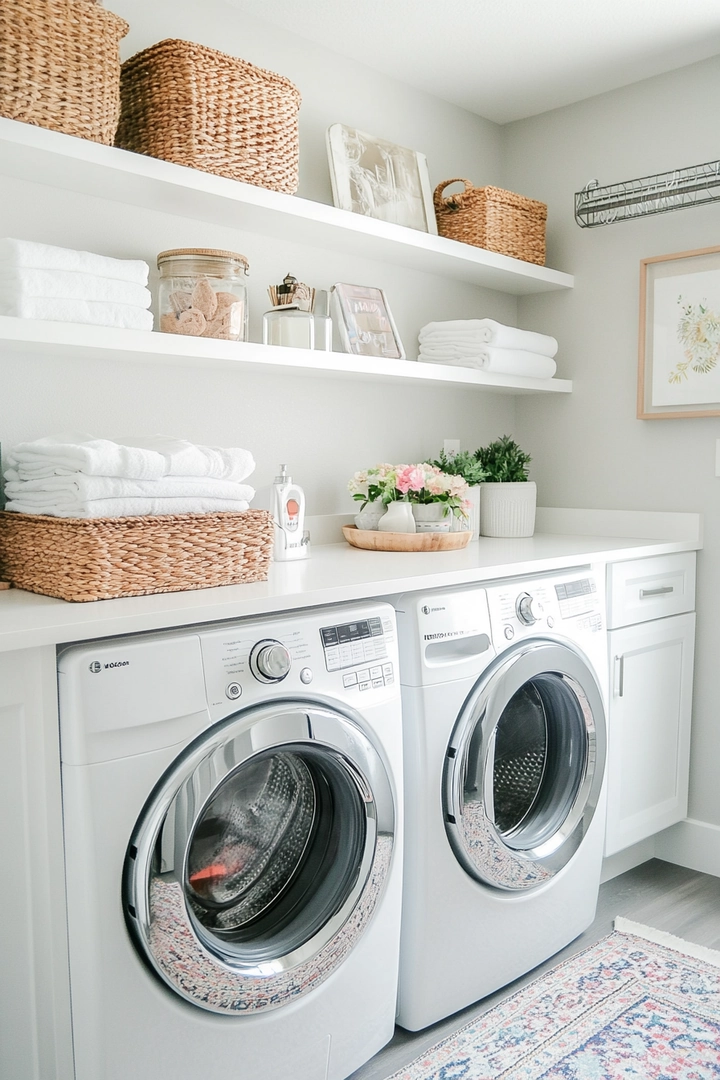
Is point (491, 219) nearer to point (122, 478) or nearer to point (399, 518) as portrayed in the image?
point (399, 518)

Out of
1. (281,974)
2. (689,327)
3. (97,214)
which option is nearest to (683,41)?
(689,327)

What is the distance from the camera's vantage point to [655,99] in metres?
2.72

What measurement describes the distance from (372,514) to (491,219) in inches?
39.9

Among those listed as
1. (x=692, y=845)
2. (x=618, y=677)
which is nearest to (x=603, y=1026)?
(x=618, y=677)

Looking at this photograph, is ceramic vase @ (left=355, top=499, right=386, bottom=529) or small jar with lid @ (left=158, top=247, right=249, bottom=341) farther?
ceramic vase @ (left=355, top=499, right=386, bottom=529)

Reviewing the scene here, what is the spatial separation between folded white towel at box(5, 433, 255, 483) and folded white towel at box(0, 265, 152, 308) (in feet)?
0.92

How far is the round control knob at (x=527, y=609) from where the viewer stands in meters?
2.02

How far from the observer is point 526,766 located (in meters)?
2.15

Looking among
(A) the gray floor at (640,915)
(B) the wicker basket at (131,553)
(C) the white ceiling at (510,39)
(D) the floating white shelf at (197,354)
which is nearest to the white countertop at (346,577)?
(B) the wicker basket at (131,553)

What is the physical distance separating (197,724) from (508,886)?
0.96 meters

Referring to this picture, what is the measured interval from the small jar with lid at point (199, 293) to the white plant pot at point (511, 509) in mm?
1119

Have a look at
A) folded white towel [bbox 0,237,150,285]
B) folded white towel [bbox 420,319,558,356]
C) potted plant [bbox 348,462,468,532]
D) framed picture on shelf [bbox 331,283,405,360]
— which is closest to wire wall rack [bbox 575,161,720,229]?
folded white towel [bbox 420,319,558,356]

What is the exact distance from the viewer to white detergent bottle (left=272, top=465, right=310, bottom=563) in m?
2.16

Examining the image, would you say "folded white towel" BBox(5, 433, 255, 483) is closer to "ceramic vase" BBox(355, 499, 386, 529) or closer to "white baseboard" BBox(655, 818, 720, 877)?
"ceramic vase" BBox(355, 499, 386, 529)
